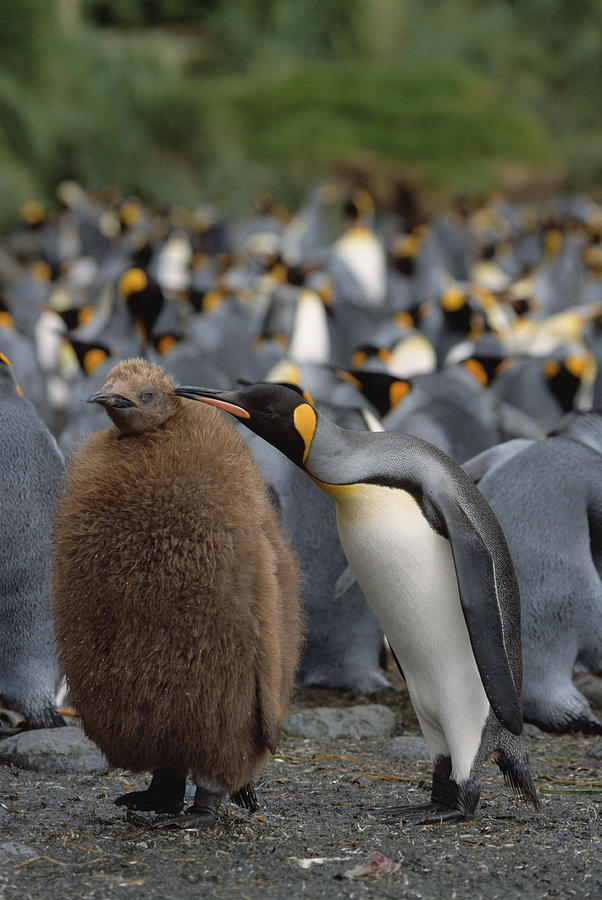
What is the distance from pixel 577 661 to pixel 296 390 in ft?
5.89

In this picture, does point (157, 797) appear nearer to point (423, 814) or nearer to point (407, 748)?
point (423, 814)

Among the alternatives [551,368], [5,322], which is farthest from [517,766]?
[5,322]

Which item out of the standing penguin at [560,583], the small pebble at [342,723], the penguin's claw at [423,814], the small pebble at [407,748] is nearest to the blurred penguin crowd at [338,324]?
the standing penguin at [560,583]

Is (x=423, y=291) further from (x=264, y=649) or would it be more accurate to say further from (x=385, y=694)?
(x=264, y=649)

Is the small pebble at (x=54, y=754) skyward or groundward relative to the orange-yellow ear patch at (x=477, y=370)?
groundward

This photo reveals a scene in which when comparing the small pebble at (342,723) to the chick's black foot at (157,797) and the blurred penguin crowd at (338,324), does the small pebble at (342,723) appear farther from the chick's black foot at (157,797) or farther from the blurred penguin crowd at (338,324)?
the chick's black foot at (157,797)

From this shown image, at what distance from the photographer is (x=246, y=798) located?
2904 mm

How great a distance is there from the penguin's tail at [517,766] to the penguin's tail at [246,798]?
58 cm

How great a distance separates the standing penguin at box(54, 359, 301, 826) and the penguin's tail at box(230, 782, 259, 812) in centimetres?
13

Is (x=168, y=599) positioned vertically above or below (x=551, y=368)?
below

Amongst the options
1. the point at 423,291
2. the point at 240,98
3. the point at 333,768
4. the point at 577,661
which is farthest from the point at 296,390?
Result: the point at 240,98

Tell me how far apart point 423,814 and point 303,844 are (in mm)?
346

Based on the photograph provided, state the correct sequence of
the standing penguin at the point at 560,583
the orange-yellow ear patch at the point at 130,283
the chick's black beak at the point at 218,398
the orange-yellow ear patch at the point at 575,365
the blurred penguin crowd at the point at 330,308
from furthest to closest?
1. the orange-yellow ear patch at the point at 130,283
2. the orange-yellow ear patch at the point at 575,365
3. the blurred penguin crowd at the point at 330,308
4. the standing penguin at the point at 560,583
5. the chick's black beak at the point at 218,398

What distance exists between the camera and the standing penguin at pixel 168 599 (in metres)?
2.58
